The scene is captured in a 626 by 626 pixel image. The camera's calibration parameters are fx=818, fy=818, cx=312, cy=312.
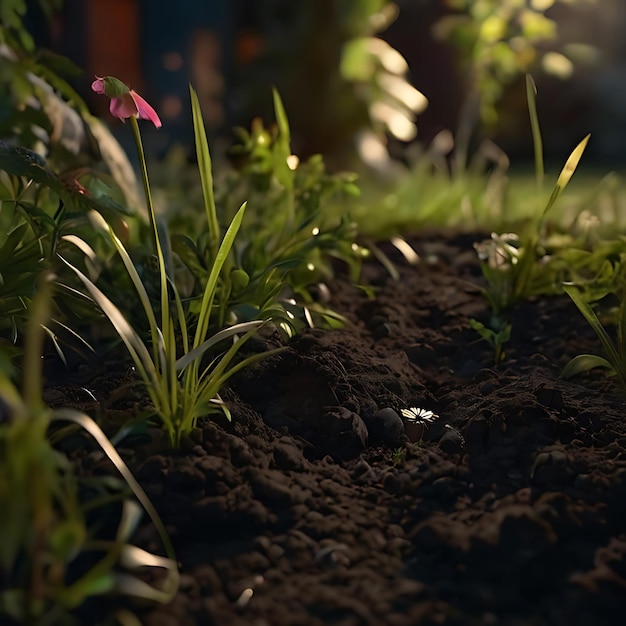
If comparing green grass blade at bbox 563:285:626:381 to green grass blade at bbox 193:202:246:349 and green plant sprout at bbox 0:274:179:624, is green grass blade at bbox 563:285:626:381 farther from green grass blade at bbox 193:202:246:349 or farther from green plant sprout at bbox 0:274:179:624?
green plant sprout at bbox 0:274:179:624

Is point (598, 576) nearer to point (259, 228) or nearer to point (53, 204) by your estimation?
point (259, 228)

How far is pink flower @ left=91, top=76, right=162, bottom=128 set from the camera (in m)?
1.36

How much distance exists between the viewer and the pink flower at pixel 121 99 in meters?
1.36

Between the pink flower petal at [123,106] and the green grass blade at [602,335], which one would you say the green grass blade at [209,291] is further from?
the green grass blade at [602,335]

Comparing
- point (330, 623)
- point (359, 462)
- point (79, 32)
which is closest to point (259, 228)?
point (359, 462)

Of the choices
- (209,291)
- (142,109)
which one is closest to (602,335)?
(209,291)

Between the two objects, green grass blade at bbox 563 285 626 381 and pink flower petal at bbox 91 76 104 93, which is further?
green grass blade at bbox 563 285 626 381

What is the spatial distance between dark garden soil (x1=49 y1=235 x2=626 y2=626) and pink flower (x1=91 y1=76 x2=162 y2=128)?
536 millimetres

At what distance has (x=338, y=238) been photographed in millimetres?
1914

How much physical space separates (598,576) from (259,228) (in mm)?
1363

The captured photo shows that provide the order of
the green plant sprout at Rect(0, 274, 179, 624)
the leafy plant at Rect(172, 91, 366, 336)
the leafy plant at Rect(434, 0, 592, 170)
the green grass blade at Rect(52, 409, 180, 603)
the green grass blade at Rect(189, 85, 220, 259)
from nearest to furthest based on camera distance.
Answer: the green plant sprout at Rect(0, 274, 179, 624) < the green grass blade at Rect(52, 409, 180, 603) < the green grass blade at Rect(189, 85, 220, 259) < the leafy plant at Rect(172, 91, 366, 336) < the leafy plant at Rect(434, 0, 592, 170)

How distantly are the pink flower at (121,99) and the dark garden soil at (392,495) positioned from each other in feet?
1.76

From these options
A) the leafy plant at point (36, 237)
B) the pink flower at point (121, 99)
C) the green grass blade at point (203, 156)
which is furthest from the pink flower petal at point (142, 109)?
the leafy plant at point (36, 237)

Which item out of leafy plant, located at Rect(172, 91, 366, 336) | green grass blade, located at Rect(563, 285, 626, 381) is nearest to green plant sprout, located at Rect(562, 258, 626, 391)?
green grass blade, located at Rect(563, 285, 626, 381)
